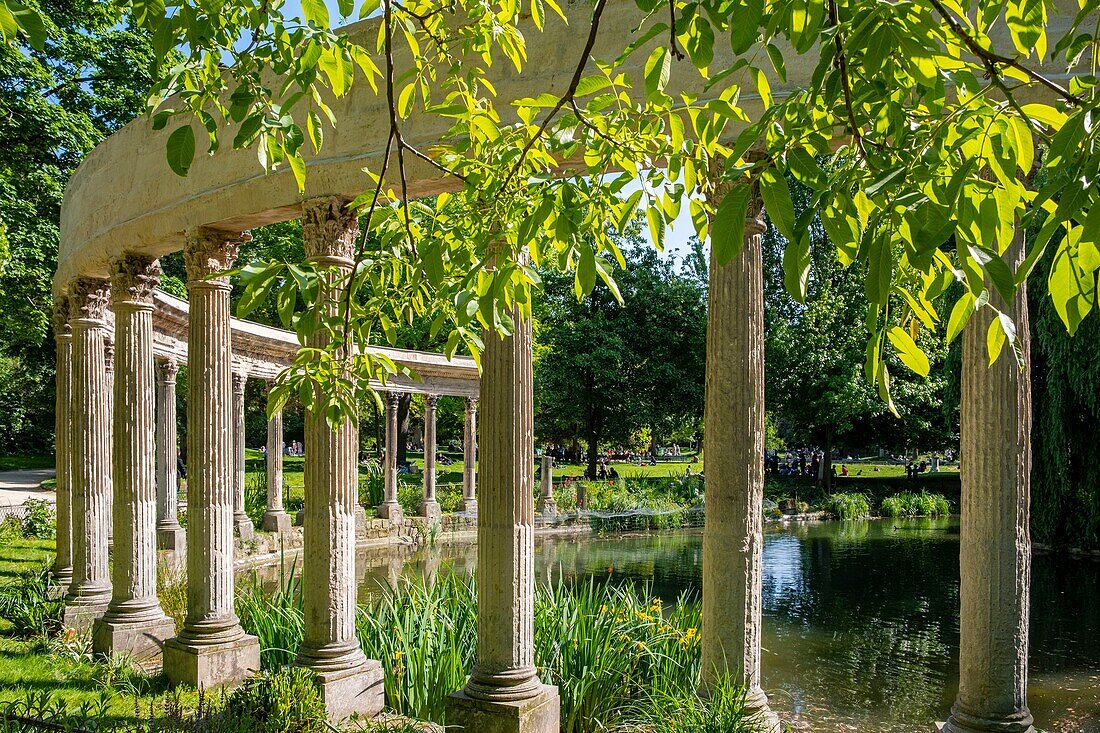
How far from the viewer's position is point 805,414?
168ft

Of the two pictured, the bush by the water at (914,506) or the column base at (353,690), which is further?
the bush by the water at (914,506)

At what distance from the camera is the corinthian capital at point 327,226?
441 inches

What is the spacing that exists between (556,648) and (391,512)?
2592 cm

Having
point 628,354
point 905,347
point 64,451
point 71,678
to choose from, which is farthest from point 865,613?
point 628,354

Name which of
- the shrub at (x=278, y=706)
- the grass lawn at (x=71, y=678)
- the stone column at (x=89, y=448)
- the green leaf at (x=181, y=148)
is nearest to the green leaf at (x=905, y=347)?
the green leaf at (x=181, y=148)

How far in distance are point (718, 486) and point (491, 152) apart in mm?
5069

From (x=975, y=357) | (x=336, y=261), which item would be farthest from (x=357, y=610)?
(x=975, y=357)

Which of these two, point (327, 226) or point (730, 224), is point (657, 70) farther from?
point (327, 226)

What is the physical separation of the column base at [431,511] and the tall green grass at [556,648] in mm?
24493

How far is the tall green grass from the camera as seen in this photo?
438 inches

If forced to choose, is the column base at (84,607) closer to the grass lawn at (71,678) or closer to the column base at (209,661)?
the grass lawn at (71,678)

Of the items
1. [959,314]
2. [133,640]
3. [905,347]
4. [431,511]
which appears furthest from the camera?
[431,511]

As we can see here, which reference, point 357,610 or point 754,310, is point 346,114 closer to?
point 754,310

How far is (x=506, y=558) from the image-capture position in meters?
9.94
